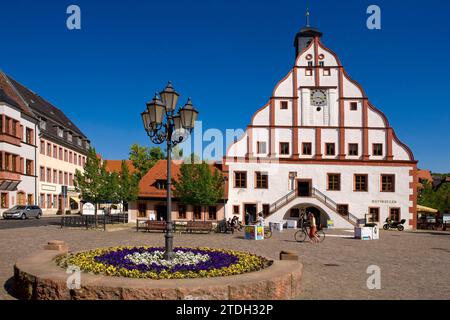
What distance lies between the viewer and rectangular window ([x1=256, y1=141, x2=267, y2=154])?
35.3 metres

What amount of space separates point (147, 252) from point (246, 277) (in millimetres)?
4466

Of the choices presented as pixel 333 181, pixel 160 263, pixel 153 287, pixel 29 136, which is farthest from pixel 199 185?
pixel 153 287

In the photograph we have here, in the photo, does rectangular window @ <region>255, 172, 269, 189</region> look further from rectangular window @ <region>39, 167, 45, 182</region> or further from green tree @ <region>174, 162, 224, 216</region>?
rectangular window @ <region>39, 167, 45, 182</region>

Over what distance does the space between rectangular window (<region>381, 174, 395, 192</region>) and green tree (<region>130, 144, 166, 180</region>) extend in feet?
123

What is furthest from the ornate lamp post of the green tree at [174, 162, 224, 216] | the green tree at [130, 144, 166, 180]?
the green tree at [130, 144, 166, 180]

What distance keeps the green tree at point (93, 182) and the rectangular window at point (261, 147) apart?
41.2ft

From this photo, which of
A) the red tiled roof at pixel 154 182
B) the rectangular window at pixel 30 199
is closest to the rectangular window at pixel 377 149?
the red tiled roof at pixel 154 182

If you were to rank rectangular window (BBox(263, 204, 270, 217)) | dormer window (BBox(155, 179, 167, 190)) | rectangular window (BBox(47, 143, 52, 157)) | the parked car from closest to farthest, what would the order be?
rectangular window (BBox(263, 204, 270, 217))
dormer window (BBox(155, 179, 167, 190))
the parked car
rectangular window (BBox(47, 143, 52, 157))

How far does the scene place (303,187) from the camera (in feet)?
116

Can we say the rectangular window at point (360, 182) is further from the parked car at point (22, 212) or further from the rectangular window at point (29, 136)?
the rectangular window at point (29, 136)

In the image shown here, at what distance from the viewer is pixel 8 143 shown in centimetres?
4059

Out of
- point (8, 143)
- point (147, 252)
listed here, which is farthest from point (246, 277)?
point (8, 143)

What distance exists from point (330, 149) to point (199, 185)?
11860mm
